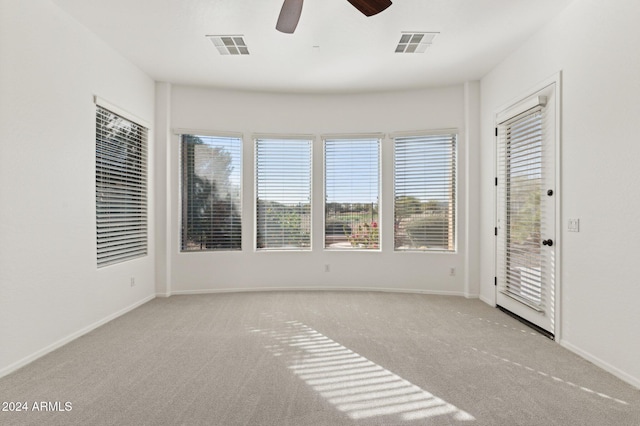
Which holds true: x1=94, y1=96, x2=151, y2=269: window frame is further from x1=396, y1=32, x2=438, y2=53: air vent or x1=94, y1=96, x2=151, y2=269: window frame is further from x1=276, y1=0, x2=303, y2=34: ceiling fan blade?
x1=396, y1=32, x2=438, y2=53: air vent

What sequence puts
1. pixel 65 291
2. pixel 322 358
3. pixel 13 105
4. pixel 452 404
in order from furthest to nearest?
pixel 65 291, pixel 322 358, pixel 13 105, pixel 452 404

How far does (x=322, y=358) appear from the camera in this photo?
2.97 m

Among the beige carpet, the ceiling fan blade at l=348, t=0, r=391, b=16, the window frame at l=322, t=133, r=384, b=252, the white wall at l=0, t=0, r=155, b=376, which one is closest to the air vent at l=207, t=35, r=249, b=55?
the white wall at l=0, t=0, r=155, b=376

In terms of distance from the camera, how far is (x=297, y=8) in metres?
2.58

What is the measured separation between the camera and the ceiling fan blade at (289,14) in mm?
2539

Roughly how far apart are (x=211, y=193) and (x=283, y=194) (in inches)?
42.4

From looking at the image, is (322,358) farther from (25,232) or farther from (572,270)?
(25,232)

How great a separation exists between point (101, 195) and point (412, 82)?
422cm

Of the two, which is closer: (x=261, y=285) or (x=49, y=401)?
(x=49, y=401)

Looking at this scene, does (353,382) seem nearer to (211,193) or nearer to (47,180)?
(47,180)

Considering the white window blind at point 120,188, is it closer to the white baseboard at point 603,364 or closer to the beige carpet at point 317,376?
the beige carpet at point 317,376

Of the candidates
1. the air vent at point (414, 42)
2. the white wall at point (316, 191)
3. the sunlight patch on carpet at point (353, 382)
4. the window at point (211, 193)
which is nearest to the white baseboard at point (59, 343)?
the white wall at point (316, 191)

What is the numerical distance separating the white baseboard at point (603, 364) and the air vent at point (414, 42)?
10.6ft

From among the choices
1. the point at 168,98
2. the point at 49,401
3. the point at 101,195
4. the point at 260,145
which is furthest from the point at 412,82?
the point at 49,401
